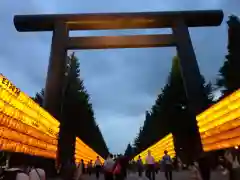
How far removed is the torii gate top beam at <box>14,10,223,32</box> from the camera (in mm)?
17188

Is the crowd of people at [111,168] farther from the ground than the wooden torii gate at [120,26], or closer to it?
closer to it

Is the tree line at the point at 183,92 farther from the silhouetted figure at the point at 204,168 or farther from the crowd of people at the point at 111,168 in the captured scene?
the silhouetted figure at the point at 204,168

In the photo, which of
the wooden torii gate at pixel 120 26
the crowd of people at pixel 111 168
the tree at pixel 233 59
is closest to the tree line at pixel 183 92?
the tree at pixel 233 59

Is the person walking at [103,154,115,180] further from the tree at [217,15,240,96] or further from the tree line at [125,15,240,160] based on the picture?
the tree at [217,15,240,96]

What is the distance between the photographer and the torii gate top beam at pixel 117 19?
17.2 metres

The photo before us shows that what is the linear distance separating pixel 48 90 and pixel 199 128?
7.72 m

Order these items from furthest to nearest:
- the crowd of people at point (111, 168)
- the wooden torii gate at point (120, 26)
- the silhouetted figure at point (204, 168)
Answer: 1. the wooden torii gate at point (120, 26)
2. the silhouetted figure at point (204, 168)
3. the crowd of people at point (111, 168)

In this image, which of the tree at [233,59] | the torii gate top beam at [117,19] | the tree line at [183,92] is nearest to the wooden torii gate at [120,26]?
the torii gate top beam at [117,19]

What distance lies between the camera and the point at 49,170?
15570 millimetres

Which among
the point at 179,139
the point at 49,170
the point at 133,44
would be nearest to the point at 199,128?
the point at 133,44

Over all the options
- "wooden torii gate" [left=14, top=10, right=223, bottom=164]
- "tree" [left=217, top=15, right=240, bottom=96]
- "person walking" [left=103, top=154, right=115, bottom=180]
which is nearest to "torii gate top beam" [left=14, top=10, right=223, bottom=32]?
"wooden torii gate" [left=14, top=10, right=223, bottom=164]

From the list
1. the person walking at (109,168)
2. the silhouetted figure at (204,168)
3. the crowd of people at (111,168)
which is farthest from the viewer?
the person walking at (109,168)

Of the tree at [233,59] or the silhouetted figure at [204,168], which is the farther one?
the tree at [233,59]

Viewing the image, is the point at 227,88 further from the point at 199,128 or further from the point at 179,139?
the point at 199,128
